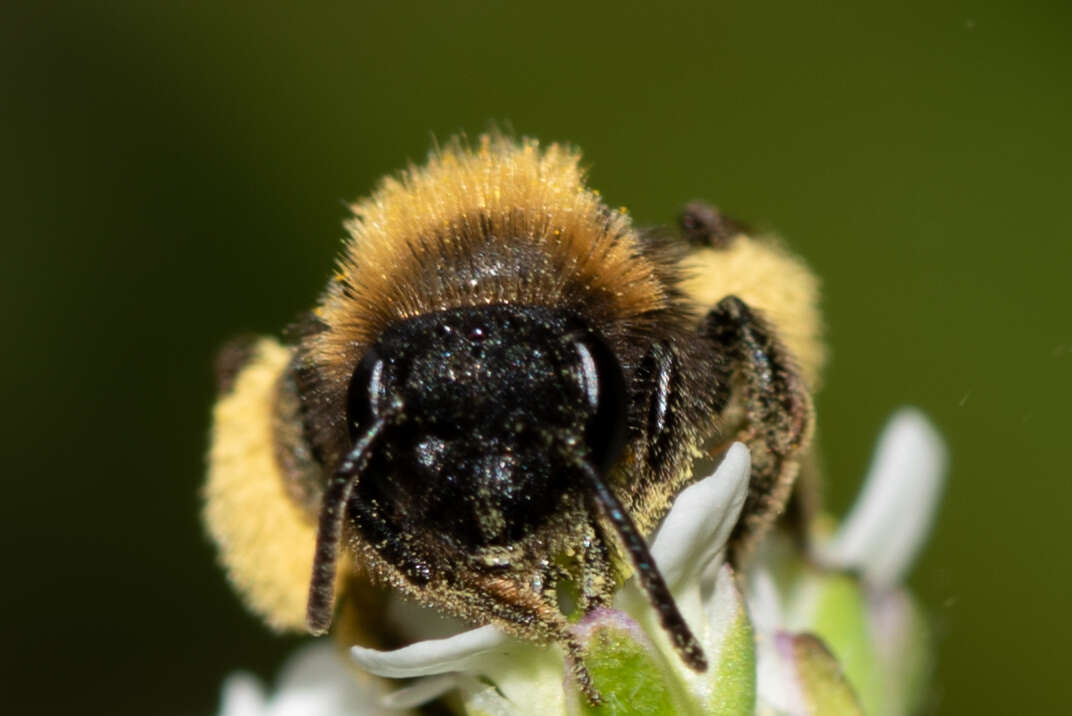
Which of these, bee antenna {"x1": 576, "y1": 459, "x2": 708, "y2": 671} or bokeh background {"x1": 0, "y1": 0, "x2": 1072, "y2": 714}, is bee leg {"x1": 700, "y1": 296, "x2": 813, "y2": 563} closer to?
bee antenna {"x1": 576, "y1": 459, "x2": 708, "y2": 671}

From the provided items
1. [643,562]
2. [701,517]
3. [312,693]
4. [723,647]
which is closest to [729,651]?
[723,647]

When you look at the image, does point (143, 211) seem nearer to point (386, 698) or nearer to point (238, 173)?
point (238, 173)

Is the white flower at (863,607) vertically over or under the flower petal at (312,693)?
over

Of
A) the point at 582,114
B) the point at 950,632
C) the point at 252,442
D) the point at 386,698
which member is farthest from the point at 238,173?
the point at 386,698

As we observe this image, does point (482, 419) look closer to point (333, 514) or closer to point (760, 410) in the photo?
point (333, 514)

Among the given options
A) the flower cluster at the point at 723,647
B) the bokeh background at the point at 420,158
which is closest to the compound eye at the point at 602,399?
the flower cluster at the point at 723,647

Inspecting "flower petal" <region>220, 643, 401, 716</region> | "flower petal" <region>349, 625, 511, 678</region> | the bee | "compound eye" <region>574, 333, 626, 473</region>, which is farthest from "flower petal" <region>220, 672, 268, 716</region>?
"compound eye" <region>574, 333, 626, 473</region>

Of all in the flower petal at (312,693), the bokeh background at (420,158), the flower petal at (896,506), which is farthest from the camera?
the bokeh background at (420,158)

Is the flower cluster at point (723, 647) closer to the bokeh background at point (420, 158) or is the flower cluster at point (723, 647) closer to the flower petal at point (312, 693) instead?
the flower petal at point (312, 693)
